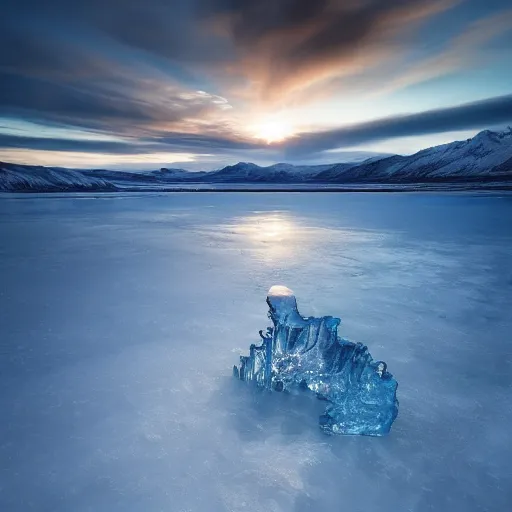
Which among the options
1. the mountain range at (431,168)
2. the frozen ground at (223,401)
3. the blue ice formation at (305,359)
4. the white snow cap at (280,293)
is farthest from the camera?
the mountain range at (431,168)

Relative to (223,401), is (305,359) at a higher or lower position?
higher

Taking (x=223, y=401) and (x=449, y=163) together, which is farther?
(x=449, y=163)

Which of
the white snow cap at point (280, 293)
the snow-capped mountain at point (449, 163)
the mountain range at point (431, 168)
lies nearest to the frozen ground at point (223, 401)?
the white snow cap at point (280, 293)

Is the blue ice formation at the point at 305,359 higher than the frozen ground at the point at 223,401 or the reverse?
higher

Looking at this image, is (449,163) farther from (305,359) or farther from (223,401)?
(223,401)

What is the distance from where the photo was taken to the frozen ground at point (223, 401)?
2.19 m

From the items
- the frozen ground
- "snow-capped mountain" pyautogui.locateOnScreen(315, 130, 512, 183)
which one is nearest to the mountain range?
"snow-capped mountain" pyautogui.locateOnScreen(315, 130, 512, 183)

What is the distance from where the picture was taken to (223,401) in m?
3.03

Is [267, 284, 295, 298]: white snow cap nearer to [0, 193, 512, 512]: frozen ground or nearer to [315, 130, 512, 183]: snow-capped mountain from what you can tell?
[0, 193, 512, 512]: frozen ground

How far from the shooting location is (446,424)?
9.02ft

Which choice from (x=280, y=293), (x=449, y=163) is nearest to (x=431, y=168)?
(x=449, y=163)

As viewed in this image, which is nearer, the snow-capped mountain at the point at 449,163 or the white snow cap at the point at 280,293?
the white snow cap at the point at 280,293

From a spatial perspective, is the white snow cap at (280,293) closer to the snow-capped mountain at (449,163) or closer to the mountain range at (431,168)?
the mountain range at (431,168)

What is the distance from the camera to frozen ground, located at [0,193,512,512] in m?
2.19
